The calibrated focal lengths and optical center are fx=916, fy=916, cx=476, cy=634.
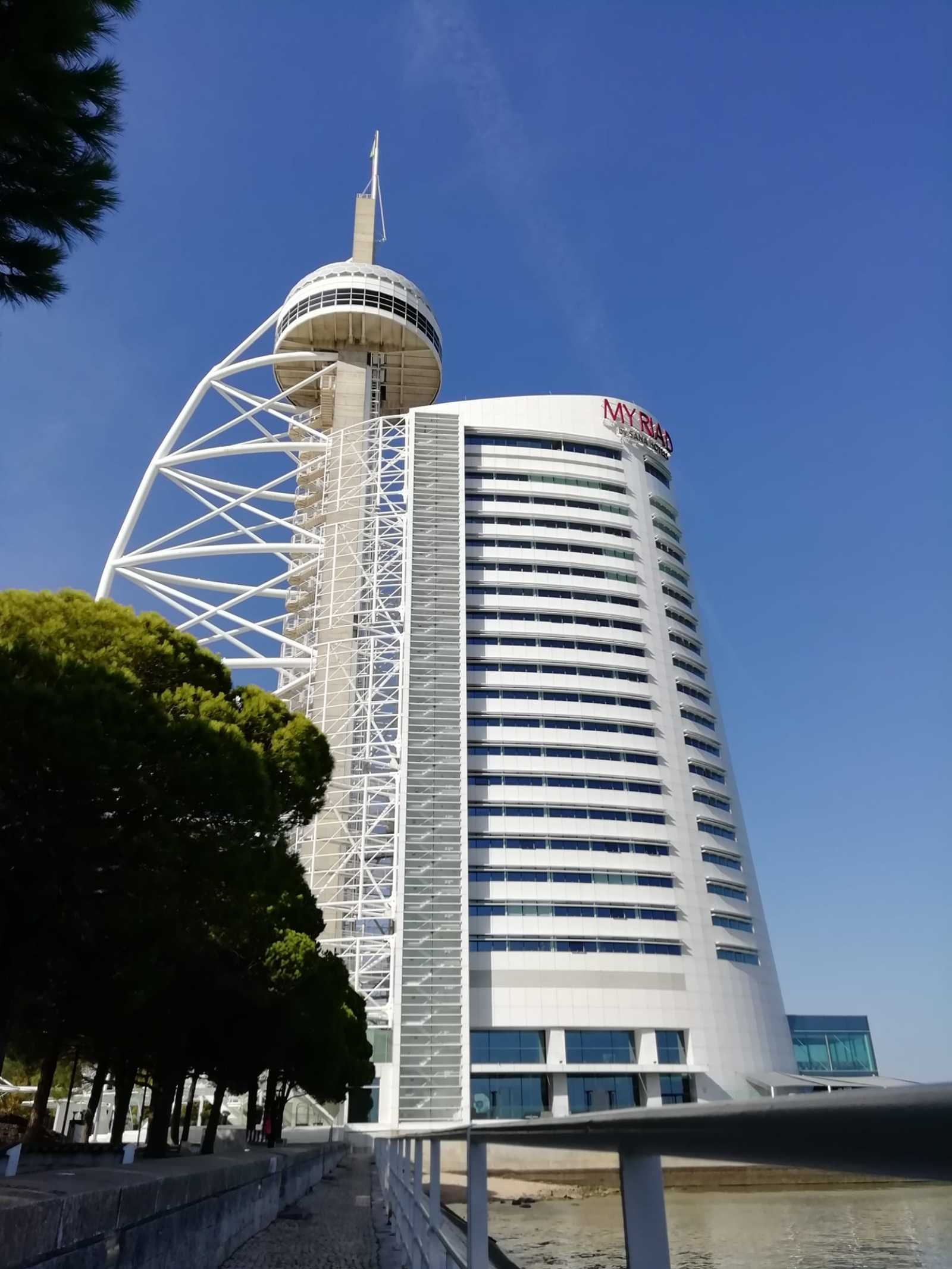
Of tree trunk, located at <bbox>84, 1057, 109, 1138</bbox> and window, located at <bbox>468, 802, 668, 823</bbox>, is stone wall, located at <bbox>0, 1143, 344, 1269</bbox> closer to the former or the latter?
tree trunk, located at <bbox>84, 1057, 109, 1138</bbox>

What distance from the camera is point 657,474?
8488cm

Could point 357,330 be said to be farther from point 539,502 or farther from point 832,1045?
point 832,1045

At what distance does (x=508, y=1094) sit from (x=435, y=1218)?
57.5 metres

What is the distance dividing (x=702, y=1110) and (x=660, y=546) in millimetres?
80127

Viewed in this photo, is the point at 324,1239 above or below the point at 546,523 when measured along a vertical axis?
below

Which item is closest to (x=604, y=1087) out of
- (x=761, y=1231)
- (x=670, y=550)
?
(x=761, y=1231)

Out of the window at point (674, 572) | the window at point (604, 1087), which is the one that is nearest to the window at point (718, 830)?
the window at point (604, 1087)

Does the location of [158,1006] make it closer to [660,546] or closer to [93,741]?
[93,741]

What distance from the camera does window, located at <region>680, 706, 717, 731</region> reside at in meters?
72.8

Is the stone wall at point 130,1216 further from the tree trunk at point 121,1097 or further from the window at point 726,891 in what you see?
the window at point 726,891

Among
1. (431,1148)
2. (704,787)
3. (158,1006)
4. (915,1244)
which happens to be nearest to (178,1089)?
(158,1006)

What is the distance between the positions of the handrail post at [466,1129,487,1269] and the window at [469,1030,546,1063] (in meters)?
58.1

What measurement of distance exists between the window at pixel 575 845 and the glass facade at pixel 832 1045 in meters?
22.8

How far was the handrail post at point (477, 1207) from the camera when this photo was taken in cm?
421
